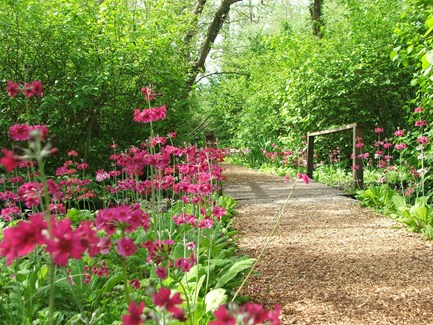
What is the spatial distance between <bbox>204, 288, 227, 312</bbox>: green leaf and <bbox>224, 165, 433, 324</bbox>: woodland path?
467 millimetres

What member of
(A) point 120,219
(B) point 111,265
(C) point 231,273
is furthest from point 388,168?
(A) point 120,219

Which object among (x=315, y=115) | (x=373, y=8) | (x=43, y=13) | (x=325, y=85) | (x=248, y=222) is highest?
(x=373, y=8)

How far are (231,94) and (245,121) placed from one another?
3.62m

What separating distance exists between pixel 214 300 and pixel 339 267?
4.69 feet

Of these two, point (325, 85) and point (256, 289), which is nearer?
point (256, 289)

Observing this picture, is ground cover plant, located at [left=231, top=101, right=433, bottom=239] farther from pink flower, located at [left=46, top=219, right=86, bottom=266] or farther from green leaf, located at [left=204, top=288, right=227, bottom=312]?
pink flower, located at [left=46, top=219, right=86, bottom=266]

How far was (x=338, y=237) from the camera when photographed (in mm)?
4160

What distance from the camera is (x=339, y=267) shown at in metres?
3.25

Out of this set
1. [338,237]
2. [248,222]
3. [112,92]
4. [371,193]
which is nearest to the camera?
[338,237]

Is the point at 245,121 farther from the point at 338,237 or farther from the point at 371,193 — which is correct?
the point at 338,237

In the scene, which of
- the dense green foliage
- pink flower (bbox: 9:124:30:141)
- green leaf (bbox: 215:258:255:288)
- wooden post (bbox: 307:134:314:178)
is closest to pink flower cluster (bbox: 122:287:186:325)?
pink flower (bbox: 9:124:30:141)

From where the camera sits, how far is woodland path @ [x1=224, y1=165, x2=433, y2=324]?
8.16ft

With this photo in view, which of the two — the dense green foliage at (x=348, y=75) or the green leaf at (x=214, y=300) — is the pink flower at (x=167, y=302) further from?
the dense green foliage at (x=348, y=75)

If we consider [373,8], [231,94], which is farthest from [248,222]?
[231,94]
